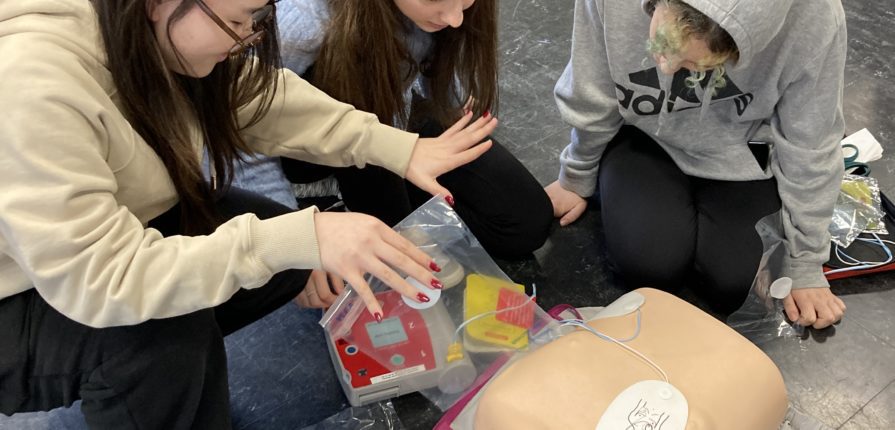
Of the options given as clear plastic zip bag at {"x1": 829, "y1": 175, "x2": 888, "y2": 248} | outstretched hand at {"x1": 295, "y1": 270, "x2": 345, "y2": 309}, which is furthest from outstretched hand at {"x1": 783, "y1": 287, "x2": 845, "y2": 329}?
outstretched hand at {"x1": 295, "y1": 270, "x2": 345, "y2": 309}

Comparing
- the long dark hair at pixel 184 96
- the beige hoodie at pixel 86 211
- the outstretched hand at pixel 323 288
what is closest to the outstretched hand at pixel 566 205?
the outstretched hand at pixel 323 288

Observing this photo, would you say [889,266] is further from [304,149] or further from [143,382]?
[143,382]

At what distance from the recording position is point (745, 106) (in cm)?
122

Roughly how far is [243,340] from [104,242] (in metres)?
0.57

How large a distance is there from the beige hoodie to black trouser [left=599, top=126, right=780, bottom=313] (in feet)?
2.25

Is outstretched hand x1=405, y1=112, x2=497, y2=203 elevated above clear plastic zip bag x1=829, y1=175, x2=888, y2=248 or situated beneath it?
elevated above

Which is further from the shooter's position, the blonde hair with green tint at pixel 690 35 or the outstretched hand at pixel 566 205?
the outstretched hand at pixel 566 205

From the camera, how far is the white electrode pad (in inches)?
37.0

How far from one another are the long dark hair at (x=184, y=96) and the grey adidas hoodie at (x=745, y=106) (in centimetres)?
55

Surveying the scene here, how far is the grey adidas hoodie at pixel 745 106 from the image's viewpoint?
1.10 meters

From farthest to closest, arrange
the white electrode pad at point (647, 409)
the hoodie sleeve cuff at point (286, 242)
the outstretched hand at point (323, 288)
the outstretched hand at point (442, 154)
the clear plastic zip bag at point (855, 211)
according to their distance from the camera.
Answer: the clear plastic zip bag at point (855, 211) → the outstretched hand at point (323, 288) → the outstretched hand at point (442, 154) → the white electrode pad at point (647, 409) → the hoodie sleeve cuff at point (286, 242)

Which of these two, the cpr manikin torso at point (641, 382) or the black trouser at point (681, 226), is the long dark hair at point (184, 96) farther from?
the black trouser at point (681, 226)

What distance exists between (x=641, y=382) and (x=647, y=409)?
0.04 metres

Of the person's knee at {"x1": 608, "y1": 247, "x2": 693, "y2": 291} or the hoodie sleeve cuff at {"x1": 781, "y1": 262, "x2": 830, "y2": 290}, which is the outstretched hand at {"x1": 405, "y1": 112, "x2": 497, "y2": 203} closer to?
the person's knee at {"x1": 608, "y1": 247, "x2": 693, "y2": 291}
